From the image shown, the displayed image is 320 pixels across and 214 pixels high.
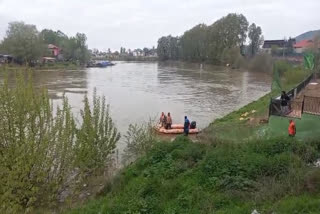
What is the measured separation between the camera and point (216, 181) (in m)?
10.1

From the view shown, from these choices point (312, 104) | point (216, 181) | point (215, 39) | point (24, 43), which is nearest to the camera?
point (216, 181)

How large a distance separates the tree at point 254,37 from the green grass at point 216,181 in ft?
347

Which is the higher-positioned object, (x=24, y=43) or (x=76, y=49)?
(x=24, y=43)

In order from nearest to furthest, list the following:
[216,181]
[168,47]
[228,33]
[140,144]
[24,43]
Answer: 1. [216,181]
2. [140,144]
3. [24,43]
4. [228,33]
5. [168,47]

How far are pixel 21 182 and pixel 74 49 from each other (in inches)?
3999

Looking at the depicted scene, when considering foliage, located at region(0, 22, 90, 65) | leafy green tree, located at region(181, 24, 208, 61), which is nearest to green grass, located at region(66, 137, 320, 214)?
foliage, located at region(0, 22, 90, 65)

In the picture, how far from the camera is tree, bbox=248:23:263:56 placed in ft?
373

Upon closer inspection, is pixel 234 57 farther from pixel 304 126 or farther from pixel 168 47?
pixel 304 126

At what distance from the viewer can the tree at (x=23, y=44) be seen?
79188 millimetres

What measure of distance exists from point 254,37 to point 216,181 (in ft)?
364

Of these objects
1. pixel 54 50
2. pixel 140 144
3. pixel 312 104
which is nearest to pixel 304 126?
pixel 312 104

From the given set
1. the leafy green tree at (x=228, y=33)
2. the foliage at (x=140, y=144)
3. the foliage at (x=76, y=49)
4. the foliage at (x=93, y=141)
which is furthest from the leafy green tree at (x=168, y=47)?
the foliage at (x=93, y=141)

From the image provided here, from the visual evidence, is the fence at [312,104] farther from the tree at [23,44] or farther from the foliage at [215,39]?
the foliage at [215,39]

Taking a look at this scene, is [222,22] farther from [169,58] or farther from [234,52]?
[169,58]
